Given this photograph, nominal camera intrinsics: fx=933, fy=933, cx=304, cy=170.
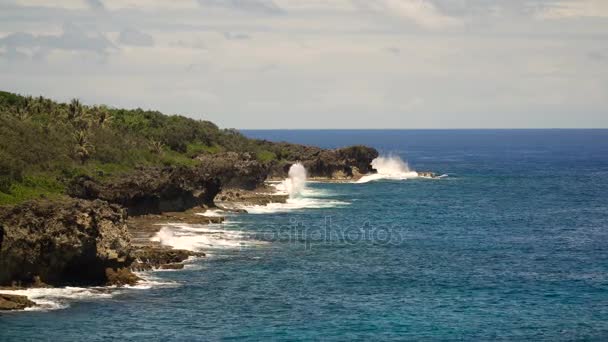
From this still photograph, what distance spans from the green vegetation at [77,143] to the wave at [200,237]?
12423 millimetres

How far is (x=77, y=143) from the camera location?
123m

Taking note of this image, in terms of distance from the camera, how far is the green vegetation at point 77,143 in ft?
330

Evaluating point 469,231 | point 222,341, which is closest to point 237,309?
point 222,341

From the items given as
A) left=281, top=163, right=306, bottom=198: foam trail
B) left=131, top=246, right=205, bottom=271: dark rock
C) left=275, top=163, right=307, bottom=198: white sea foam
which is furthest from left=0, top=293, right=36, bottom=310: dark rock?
left=281, top=163, right=306, bottom=198: foam trail

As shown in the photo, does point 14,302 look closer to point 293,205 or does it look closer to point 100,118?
point 100,118

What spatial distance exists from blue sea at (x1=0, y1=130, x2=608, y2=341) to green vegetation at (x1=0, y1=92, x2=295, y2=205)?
1600 cm

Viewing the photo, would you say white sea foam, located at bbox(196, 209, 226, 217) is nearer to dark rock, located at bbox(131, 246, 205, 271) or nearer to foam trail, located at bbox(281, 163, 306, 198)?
foam trail, located at bbox(281, 163, 306, 198)

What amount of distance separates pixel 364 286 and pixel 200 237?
29.0 meters

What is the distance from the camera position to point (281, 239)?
108188 mm

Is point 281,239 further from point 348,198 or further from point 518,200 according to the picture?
point 518,200

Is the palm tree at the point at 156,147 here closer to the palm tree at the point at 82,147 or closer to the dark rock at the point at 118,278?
the palm tree at the point at 82,147

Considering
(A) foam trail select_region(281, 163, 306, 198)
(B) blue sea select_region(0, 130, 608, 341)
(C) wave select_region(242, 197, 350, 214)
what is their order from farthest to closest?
1. (A) foam trail select_region(281, 163, 306, 198)
2. (C) wave select_region(242, 197, 350, 214)
3. (B) blue sea select_region(0, 130, 608, 341)

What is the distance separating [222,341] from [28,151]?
173 feet

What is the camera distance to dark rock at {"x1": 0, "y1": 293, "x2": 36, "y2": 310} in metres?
68.5
